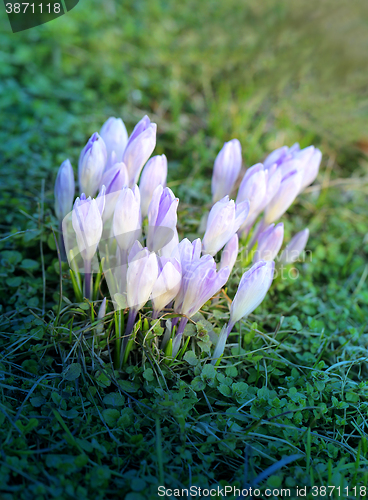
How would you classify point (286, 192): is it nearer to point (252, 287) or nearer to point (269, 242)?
point (269, 242)

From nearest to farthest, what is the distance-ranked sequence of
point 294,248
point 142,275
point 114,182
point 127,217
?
point 142,275 < point 127,217 < point 114,182 < point 294,248

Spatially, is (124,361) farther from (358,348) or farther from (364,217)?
(364,217)

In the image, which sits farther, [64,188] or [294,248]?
[294,248]

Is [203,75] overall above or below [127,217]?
above

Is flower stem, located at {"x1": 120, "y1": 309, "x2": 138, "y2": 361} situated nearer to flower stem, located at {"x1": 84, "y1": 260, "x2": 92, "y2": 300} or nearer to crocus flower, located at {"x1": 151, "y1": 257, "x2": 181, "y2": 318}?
crocus flower, located at {"x1": 151, "y1": 257, "x2": 181, "y2": 318}

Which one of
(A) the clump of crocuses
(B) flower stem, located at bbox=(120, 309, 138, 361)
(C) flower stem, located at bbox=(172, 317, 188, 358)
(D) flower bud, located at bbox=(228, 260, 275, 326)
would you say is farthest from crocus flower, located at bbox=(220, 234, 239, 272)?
(B) flower stem, located at bbox=(120, 309, 138, 361)

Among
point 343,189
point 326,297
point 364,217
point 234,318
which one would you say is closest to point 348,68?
point 343,189

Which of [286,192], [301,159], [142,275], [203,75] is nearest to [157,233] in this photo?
[142,275]
